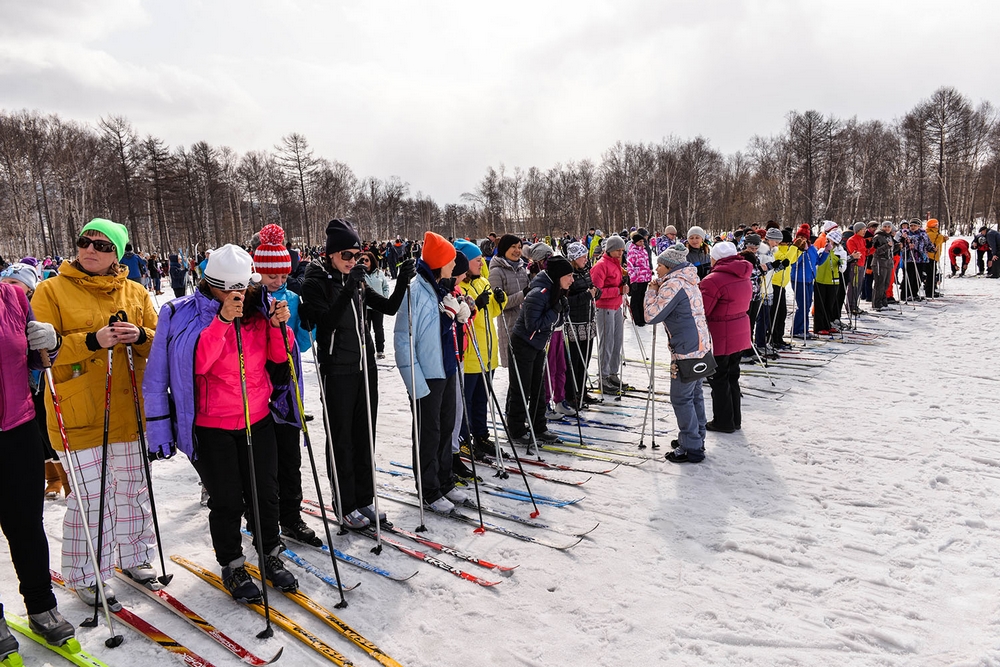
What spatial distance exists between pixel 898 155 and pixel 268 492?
53.7 metres

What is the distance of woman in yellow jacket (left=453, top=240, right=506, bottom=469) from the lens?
4.86 meters

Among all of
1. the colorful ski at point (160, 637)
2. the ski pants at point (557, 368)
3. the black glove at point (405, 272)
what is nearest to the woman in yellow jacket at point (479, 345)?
the black glove at point (405, 272)

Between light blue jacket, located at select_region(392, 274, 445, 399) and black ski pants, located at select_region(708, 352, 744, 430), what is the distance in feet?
10.8

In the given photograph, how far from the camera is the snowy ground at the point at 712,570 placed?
2.77 metres

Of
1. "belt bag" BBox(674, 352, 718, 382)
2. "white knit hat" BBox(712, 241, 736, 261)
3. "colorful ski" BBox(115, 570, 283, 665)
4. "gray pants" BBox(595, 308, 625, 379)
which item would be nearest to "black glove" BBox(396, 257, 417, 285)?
"colorful ski" BBox(115, 570, 283, 665)

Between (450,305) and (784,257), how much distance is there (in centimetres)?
811

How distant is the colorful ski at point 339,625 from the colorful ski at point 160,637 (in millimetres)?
427

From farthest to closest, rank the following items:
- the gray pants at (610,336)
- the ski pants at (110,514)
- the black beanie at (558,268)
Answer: the gray pants at (610,336)
the black beanie at (558,268)
the ski pants at (110,514)

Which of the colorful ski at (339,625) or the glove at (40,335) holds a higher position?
the glove at (40,335)

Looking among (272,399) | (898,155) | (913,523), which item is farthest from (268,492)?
(898,155)

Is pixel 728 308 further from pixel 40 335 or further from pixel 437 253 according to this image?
pixel 40 335

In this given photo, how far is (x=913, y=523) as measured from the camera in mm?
3922

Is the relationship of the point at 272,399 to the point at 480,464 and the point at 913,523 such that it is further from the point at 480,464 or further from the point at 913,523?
the point at 913,523

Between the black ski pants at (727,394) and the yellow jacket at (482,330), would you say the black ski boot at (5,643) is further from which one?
the black ski pants at (727,394)
